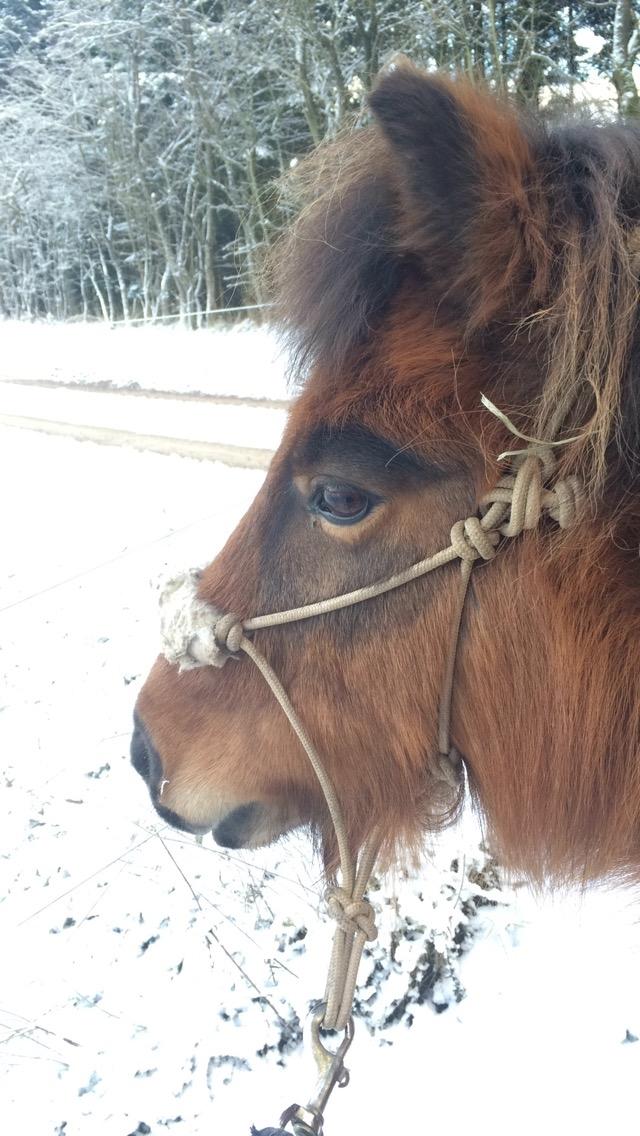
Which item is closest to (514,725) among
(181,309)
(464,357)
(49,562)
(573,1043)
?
(464,357)

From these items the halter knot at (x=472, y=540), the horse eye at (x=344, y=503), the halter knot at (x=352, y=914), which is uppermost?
the horse eye at (x=344, y=503)

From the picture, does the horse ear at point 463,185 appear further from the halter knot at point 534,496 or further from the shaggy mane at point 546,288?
the halter knot at point 534,496

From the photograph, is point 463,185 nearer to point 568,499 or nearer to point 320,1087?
point 568,499

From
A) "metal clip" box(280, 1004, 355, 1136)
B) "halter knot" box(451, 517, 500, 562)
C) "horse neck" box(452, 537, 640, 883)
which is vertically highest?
"halter knot" box(451, 517, 500, 562)

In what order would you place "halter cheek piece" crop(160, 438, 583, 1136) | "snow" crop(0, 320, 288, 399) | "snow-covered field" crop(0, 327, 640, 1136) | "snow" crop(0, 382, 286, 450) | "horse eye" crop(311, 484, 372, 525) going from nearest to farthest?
"halter cheek piece" crop(160, 438, 583, 1136)
"horse eye" crop(311, 484, 372, 525)
"snow-covered field" crop(0, 327, 640, 1136)
"snow" crop(0, 382, 286, 450)
"snow" crop(0, 320, 288, 399)

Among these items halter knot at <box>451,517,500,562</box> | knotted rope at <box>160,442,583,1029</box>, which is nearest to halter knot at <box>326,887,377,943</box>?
knotted rope at <box>160,442,583,1029</box>

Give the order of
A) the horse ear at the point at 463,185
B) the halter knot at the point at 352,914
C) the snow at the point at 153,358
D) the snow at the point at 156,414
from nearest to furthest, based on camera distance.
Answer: the horse ear at the point at 463,185
the halter knot at the point at 352,914
the snow at the point at 156,414
the snow at the point at 153,358

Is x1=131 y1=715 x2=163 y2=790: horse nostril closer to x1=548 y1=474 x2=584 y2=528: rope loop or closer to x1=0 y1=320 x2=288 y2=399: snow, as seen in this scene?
x1=548 y1=474 x2=584 y2=528: rope loop

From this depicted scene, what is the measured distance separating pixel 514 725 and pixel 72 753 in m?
3.35

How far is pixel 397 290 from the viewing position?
1.34 metres

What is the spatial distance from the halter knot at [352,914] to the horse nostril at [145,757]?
1.71ft

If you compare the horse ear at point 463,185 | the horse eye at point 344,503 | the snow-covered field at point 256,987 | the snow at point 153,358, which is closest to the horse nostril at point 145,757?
the snow-covered field at point 256,987

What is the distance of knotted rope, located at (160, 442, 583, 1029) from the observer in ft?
3.99

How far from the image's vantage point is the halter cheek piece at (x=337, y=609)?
3.99 ft
